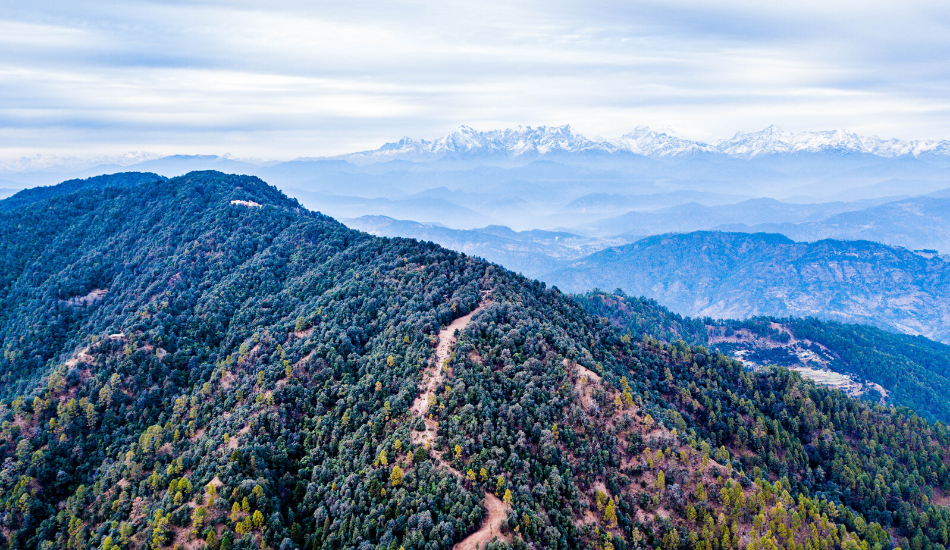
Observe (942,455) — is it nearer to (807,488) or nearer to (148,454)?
(807,488)

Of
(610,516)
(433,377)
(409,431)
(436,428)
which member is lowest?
(610,516)

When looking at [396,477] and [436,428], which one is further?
[436,428]

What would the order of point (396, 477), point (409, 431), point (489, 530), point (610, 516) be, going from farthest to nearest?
point (409, 431) → point (610, 516) → point (396, 477) → point (489, 530)

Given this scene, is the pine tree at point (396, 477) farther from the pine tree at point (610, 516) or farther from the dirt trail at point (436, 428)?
the pine tree at point (610, 516)

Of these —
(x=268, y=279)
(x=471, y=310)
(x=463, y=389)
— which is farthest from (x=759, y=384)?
(x=268, y=279)

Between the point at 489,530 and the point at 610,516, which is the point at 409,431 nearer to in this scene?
the point at 489,530

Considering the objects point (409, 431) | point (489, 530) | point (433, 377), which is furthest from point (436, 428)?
point (489, 530)
